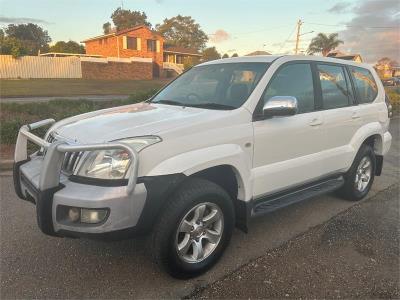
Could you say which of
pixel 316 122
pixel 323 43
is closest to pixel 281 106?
pixel 316 122

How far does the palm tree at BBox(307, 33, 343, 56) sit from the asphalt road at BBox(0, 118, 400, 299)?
56.2 meters

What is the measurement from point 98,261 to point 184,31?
260ft

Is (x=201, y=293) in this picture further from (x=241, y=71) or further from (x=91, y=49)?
(x=91, y=49)

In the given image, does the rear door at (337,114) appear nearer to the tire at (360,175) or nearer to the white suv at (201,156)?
the white suv at (201,156)

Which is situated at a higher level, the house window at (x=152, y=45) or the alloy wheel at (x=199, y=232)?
the house window at (x=152, y=45)

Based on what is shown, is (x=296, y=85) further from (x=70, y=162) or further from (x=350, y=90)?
(x=70, y=162)

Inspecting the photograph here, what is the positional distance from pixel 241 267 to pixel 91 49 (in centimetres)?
5471

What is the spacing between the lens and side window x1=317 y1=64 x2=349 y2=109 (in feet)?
15.0

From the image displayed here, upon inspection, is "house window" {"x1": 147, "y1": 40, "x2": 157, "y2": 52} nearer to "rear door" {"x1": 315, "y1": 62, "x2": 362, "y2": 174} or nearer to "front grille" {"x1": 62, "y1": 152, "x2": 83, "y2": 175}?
"rear door" {"x1": 315, "y1": 62, "x2": 362, "y2": 174}

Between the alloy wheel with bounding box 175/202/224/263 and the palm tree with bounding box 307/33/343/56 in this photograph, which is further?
the palm tree with bounding box 307/33/343/56

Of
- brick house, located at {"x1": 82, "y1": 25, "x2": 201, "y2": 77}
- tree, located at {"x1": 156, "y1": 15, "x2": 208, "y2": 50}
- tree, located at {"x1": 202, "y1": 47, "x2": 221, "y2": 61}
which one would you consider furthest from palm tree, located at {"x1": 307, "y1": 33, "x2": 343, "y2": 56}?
tree, located at {"x1": 156, "y1": 15, "x2": 208, "y2": 50}

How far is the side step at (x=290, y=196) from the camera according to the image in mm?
3800

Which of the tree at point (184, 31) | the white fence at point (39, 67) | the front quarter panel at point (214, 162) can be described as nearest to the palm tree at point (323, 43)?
the tree at point (184, 31)

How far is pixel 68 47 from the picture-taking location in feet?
208
